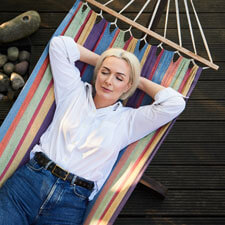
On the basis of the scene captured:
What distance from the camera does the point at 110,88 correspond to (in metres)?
1.67

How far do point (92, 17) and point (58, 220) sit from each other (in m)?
1.17

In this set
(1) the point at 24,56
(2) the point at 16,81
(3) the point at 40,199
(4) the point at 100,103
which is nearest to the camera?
(3) the point at 40,199

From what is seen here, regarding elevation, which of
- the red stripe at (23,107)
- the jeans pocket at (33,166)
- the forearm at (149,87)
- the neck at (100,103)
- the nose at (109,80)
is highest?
the forearm at (149,87)

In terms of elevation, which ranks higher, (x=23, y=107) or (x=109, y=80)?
(x=109, y=80)

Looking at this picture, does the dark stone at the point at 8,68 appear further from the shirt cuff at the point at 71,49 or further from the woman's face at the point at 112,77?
the woman's face at the point at 112,77

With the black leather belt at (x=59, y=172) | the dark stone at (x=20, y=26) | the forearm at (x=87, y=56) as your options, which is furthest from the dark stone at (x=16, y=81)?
the black leather belt at (x=59, y=172)

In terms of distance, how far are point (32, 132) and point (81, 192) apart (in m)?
0.44

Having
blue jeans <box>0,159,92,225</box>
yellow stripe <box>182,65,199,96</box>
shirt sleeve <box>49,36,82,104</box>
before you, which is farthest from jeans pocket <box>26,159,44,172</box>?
yellow stripe <box>182,65,199,96</box>

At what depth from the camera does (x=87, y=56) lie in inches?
71.8

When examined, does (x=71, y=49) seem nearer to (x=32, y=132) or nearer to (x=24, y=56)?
(x=32, y=132)

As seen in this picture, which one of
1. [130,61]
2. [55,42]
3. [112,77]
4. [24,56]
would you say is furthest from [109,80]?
[24,56]

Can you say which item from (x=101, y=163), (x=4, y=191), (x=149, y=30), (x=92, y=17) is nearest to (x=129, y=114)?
(x=101, y=163)

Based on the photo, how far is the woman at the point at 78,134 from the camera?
1588 millimetres

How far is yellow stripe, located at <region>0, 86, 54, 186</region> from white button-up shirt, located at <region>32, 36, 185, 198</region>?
55 millimetres
